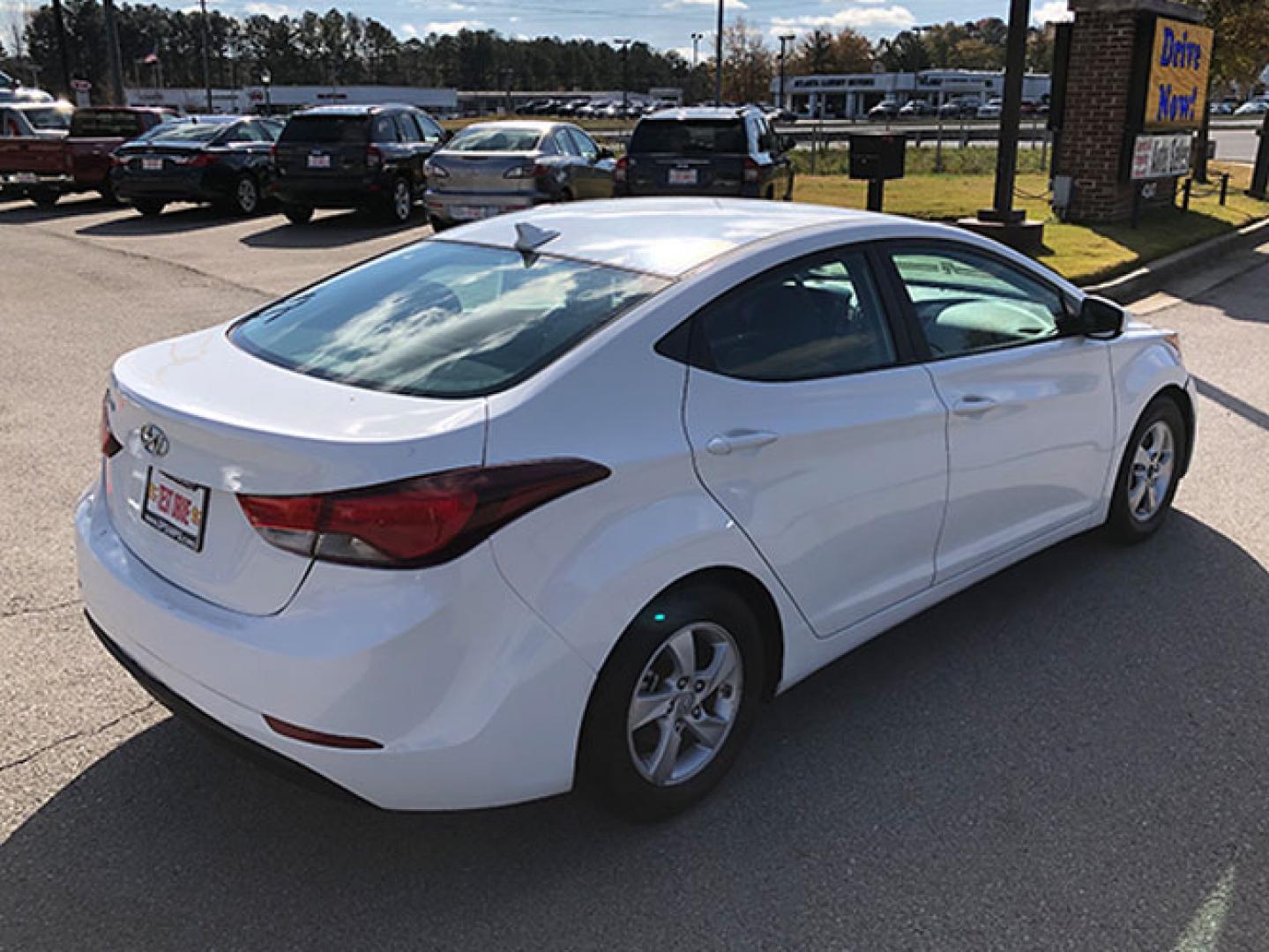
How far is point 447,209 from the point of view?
14367mm

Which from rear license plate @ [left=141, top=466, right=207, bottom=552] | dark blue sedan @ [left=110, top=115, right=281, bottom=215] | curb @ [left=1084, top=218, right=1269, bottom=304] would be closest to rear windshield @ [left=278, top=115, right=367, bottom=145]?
dark blue sedan @ [left=110, top=115, right=281, bottom=215]

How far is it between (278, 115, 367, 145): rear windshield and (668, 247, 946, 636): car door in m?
14.2

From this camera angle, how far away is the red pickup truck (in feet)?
61.6

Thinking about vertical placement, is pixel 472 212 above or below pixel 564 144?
below

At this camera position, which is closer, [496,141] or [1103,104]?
[1103,104]

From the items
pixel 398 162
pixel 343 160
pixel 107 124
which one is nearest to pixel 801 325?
pixel 343 160

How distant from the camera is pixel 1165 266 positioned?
12414mm

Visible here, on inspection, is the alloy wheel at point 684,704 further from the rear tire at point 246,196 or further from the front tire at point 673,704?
the rear tire at point 246,196

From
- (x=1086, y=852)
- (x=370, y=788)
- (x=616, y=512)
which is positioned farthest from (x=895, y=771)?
(x=370, y=788)

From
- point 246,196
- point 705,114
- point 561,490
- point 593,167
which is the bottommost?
point 246,196

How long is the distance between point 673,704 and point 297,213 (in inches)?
626

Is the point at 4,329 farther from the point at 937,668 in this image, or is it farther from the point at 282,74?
the point at 282,74

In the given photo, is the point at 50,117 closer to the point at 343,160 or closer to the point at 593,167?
the point at 343,160

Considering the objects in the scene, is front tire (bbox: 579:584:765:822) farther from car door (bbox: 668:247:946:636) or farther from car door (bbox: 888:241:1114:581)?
car door (bbox: 888:241:1114:581)
